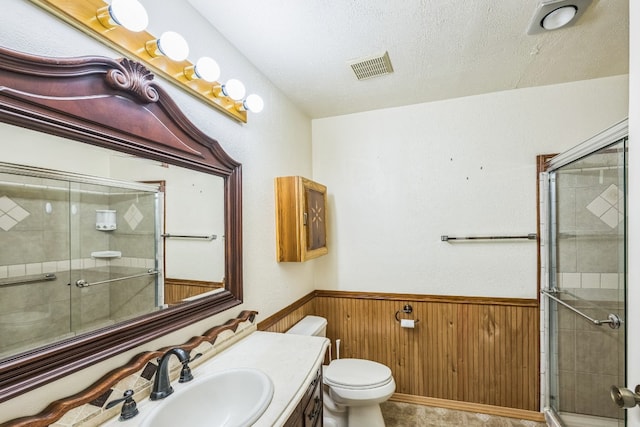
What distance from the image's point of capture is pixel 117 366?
982 millimetres

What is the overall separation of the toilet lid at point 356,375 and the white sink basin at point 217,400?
0.90 metres

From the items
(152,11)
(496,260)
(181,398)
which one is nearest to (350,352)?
(496,260)

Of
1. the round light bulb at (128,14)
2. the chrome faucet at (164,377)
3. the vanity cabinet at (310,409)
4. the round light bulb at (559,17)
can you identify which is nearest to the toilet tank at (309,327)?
the vanity cabinet at (310,409)

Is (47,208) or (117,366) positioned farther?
(117,366)

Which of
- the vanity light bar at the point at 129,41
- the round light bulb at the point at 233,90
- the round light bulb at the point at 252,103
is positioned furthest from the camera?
the round light bulb at the point at 252,103

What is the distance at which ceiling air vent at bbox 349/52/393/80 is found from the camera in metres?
1.78

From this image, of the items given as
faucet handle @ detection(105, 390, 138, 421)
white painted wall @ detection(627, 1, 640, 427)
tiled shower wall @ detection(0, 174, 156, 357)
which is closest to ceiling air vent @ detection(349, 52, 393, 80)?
white painted wall @ detection(627, 1, 640, 427)

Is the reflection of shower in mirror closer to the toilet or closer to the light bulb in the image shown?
the light bulb

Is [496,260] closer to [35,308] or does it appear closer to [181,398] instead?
[181,398]

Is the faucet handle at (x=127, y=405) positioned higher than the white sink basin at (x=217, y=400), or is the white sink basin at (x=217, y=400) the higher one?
the faucet handle at (x=127, y=405)

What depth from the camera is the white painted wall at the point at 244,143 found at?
2.65 feet

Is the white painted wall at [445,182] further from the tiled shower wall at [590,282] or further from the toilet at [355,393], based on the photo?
the toilet at [355,393]

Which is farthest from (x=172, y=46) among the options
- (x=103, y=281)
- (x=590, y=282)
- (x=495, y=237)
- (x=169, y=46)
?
(x=590, y=282)

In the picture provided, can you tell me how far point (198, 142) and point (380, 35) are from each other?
3.50ft
